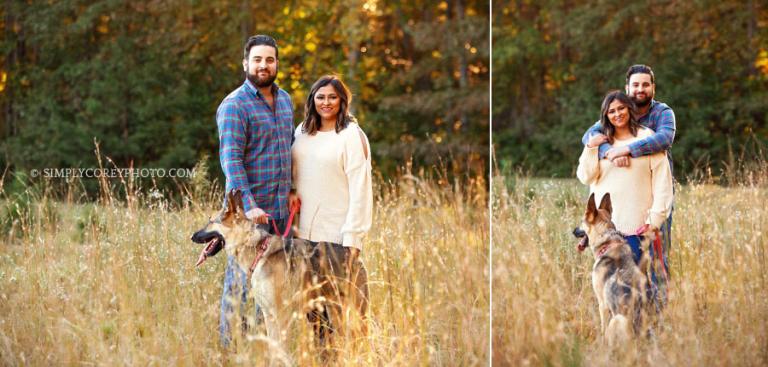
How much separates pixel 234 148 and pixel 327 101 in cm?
44

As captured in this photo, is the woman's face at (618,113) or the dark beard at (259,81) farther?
the dark beard at (259,81)

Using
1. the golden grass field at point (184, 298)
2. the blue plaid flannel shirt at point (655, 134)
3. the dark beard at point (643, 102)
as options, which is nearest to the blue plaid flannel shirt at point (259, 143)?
the golden grass field at point (184, 298)

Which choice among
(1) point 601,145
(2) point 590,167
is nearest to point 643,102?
(1) point 601,145

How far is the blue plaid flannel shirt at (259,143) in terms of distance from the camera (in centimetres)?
347

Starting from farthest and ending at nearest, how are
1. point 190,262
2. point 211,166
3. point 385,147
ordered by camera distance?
point 385,147 < point 211,166 < point 190,262

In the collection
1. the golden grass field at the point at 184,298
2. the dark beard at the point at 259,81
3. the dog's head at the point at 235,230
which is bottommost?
the golden grass field at the point at 184,298

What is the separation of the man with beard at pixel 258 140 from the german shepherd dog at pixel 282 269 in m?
0.10

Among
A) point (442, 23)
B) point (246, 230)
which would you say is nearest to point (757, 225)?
point (246, 230)

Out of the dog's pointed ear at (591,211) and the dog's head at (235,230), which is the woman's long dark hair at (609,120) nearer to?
the dog's pointed ear at (591,211)

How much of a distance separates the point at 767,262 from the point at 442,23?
8.94 metres

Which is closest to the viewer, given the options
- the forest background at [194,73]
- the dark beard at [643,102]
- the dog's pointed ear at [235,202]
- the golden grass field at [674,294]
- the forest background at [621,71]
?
the dog's pointed ear at [235,202]

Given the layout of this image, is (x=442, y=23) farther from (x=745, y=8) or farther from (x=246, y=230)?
(x=246, y=230)

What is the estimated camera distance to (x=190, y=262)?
4.54m

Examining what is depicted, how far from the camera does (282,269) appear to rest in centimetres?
337
